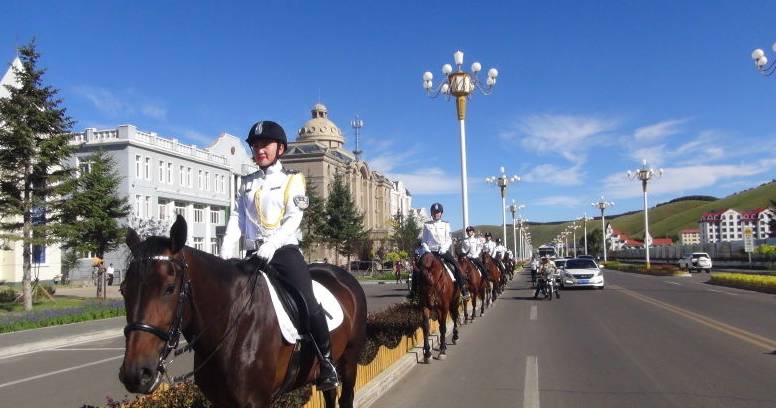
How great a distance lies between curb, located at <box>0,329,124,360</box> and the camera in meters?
15.0

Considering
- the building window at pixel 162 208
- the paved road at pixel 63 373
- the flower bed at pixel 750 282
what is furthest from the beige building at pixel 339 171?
the paved road at pixel 63 373

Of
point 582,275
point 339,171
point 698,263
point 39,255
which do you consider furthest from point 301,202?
point 339,171

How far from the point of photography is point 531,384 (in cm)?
895

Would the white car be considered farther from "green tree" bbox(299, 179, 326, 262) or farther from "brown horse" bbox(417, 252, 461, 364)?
"green tree" bbox(299, 179, 326, 262)

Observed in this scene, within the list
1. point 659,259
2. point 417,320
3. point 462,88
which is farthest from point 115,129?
point 659,259

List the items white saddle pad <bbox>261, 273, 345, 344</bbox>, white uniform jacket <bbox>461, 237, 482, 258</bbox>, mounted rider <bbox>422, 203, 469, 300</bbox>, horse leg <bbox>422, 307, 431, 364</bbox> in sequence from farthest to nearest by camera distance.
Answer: white uniform jacket <bbox>461, 237, 482, 258</bbox> → mounted rider <bbox>422, 203, 469, 300</bbox> → horse leg <bbox>422, 307, 431, 364</bbox> → white saddle pad <bbox>261, 273, 345, 344</bbox>

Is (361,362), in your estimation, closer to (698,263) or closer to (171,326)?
(171,326)

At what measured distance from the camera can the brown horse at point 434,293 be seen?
36.4ft

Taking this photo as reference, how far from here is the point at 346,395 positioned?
6.02 m

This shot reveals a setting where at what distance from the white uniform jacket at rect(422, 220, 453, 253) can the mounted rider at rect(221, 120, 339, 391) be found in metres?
7.88

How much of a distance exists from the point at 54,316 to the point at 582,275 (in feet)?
80.1

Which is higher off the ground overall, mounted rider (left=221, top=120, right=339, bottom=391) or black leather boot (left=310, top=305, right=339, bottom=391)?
mounted rider (left=221, top=120, right=339, bottom=391)

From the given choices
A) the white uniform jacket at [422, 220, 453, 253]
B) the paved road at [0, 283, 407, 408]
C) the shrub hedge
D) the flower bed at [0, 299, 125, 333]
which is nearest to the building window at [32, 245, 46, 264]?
the flower bed at [0, 299, 125, 333]

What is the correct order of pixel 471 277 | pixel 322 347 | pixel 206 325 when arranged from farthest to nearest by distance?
pixel 471 277, pixel 322 347, pixel 206 325
